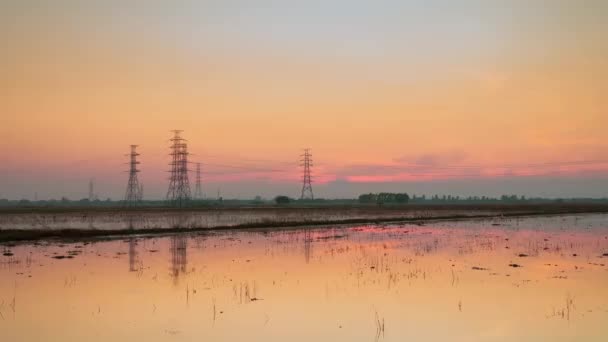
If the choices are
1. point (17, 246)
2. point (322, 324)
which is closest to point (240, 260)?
point (322, 324)

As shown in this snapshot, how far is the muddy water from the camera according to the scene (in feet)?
41.5

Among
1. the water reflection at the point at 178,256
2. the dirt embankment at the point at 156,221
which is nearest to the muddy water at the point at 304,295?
A: the water reflection at the point at 178,256

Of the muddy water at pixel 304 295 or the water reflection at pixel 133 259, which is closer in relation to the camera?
the muddy water at pixel 304 295

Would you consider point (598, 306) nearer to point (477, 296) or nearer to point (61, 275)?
point (477, 296)

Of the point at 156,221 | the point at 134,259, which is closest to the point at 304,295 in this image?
the point at 134,259

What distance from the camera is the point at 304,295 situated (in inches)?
667

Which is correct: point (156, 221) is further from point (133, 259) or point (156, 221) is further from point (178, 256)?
point (133, 259)

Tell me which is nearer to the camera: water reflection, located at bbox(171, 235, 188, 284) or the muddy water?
the muddy water

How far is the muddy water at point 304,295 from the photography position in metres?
12.7

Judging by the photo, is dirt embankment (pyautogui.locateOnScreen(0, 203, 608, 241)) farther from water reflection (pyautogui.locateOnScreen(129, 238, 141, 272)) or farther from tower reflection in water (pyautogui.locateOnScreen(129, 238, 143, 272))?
tower reflection in water (pyautogui.locateOnScreen(129, 238, 143, 272))

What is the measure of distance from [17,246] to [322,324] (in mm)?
27954

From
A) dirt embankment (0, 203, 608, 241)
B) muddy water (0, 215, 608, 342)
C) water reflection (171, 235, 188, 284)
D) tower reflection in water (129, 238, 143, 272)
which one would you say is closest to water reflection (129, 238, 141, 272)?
tower reflection in water (129, 238, 143, 272)

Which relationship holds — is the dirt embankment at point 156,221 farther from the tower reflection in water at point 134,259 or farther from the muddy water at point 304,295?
the muddy water at point 304,295

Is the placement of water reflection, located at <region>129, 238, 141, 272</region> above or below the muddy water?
above
